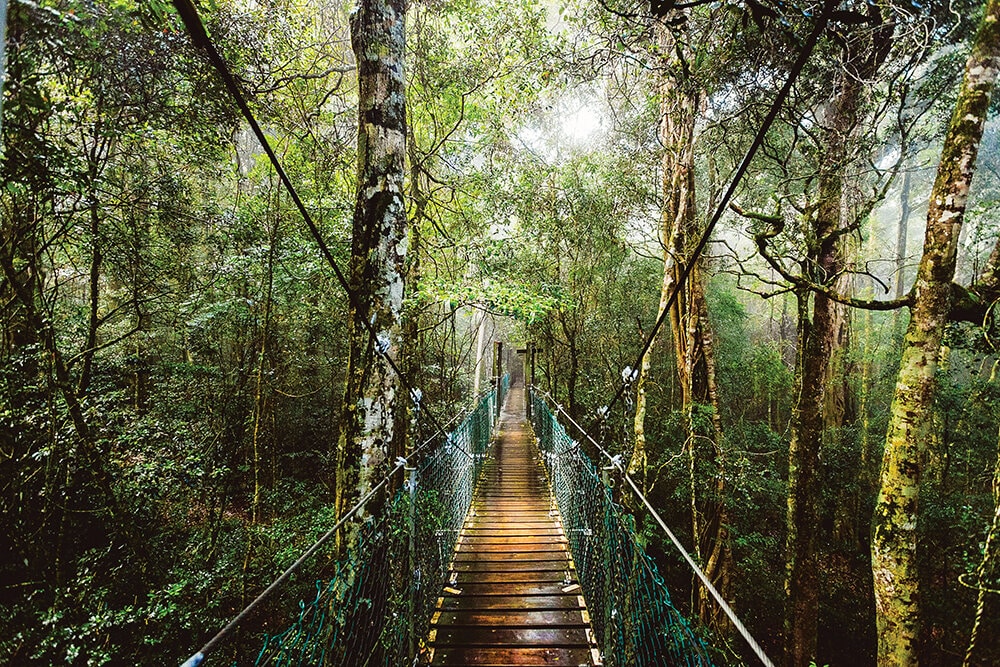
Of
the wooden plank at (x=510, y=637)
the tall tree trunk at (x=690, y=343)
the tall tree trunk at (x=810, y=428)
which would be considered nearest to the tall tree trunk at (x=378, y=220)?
the wooden plank at (x=510, y=637)

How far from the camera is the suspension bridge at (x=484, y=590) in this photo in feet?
4.93

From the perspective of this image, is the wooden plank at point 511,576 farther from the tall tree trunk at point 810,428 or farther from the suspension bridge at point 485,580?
the tall tree trunk at point 810,428

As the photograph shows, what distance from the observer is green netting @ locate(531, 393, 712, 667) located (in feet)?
4.83

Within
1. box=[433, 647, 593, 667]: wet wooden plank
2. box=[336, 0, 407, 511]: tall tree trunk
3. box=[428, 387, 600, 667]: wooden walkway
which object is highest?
box=[336, 0, 407, 511]: tall tree trunk

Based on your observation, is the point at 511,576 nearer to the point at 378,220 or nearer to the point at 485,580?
the point at 485,580

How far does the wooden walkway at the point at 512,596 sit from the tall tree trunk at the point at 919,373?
1.58m

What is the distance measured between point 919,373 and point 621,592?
200 centimetres

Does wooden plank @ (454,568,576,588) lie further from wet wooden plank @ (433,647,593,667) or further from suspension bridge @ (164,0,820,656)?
wet wooden plank @ (433,647,593,667)

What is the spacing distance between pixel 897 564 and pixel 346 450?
9.70 feet

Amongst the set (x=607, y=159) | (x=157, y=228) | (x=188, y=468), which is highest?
(x=607, y=159)

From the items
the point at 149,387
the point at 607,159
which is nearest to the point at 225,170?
the point at 149,387

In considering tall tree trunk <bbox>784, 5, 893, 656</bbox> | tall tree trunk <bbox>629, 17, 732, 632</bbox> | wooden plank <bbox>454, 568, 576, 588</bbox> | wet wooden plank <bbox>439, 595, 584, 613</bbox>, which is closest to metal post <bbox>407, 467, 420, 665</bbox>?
wet wooden plank <bbox>439, 595, 584, 613</bbox>

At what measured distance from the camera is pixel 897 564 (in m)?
2.32

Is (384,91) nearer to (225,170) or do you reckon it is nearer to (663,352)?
(225,170)
